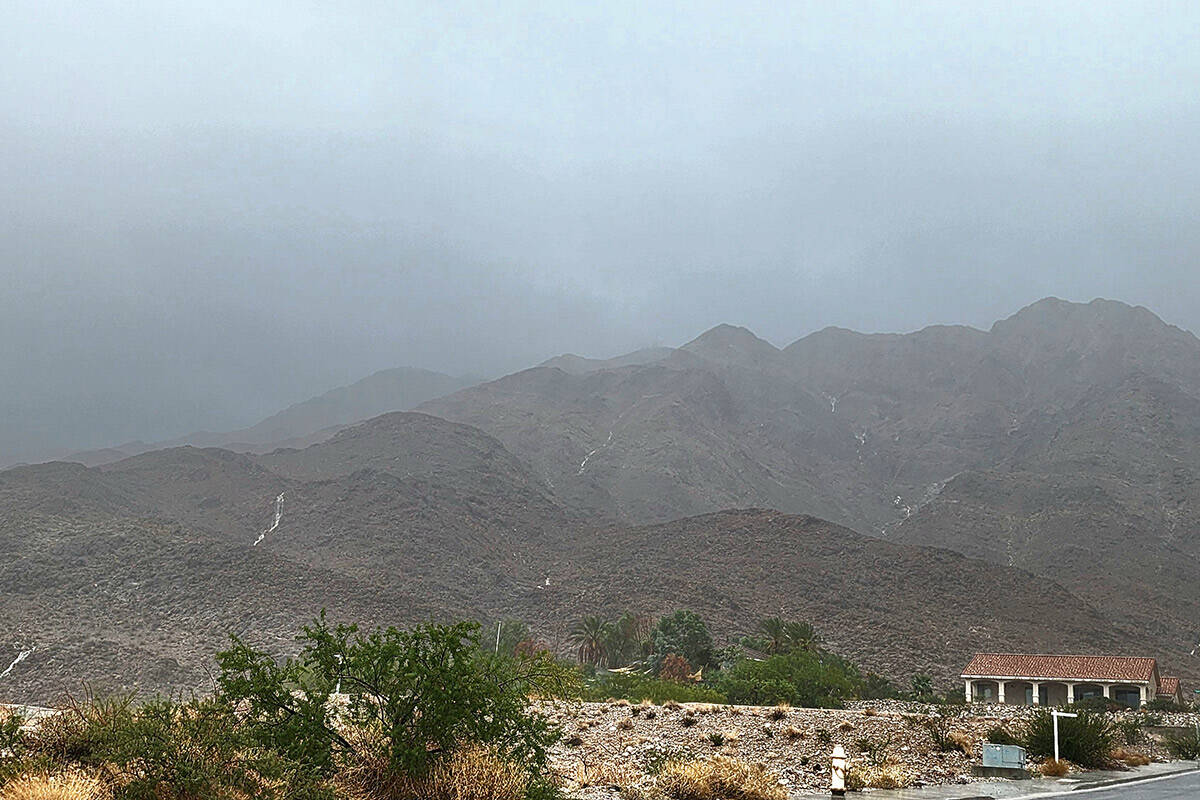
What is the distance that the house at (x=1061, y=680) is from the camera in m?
58.3

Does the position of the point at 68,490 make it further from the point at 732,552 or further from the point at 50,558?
the point at 732,552

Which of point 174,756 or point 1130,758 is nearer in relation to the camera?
point 174,756

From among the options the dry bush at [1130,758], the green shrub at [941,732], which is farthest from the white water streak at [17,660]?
the dry bush at [1130,758]

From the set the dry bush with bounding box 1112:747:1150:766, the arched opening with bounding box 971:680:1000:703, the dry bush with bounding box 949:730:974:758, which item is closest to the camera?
the dry bush with bounding box 949:730:974:758

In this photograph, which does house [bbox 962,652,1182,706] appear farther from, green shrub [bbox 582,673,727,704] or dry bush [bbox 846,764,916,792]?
dry bush [bbox 846,764,916,792]

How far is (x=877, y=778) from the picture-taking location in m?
17.0

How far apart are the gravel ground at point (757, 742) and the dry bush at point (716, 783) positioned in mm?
821

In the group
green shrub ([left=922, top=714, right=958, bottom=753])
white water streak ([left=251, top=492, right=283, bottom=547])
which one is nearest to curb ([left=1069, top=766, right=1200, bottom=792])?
green shrub ([left=922, top=714, right=958, bottom=753])

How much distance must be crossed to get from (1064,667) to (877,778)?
5057cm

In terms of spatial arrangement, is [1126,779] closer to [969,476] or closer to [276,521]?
[276,521]

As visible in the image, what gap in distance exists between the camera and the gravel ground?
1755 cm

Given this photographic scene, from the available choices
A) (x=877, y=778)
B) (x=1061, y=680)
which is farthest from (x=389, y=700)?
(x=1061, y=680)

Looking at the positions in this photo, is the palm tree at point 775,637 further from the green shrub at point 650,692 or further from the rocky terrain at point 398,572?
the green shrub at point 650,692

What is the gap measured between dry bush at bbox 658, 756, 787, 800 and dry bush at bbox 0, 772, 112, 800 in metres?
7.15
